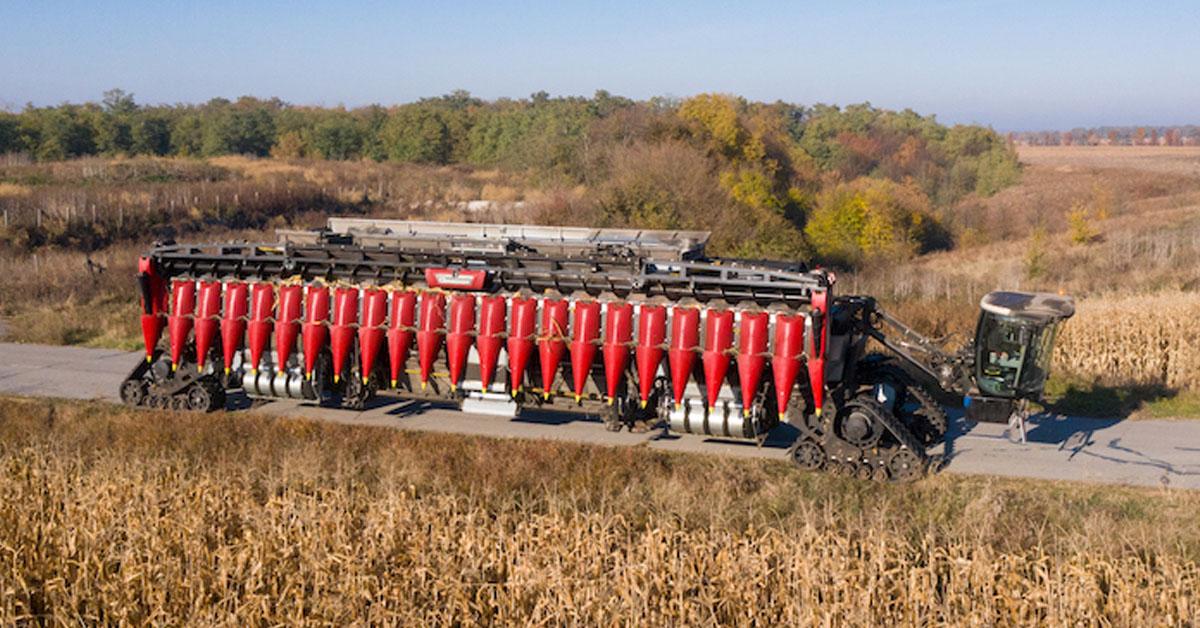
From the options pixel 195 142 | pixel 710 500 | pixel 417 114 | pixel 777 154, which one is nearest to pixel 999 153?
pixel 777 154

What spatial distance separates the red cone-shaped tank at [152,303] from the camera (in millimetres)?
18469

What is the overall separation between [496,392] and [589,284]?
2396 mm

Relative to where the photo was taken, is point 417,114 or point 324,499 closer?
point 324,499

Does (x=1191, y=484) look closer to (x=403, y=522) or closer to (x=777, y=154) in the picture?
(x=403, y=522)

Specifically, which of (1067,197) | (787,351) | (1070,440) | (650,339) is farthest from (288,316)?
(1067,197)

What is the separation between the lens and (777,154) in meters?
69.6

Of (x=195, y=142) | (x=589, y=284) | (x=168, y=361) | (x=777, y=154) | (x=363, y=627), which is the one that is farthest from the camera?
(x=195, y=142)

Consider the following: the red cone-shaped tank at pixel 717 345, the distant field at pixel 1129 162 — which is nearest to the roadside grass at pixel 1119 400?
the red cone-shaped tank at pixel 717 345

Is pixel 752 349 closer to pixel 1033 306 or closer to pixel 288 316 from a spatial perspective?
pixel 1033 306

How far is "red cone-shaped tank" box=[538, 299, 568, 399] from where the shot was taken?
52.9 feet

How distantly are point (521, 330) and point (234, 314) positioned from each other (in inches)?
204

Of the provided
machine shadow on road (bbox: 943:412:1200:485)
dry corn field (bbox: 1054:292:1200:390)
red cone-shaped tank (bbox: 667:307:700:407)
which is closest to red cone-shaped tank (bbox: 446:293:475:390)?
red cone-shaped tank (bbox: 667:307:700:407)

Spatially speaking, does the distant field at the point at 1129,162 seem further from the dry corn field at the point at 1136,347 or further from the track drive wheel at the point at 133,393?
the track drive wheel at the point at 133,393

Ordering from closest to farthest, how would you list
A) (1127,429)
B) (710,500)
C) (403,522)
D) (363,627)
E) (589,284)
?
(363,627) → (403,522) → (710,500) → (589,284) → (1127,429)
